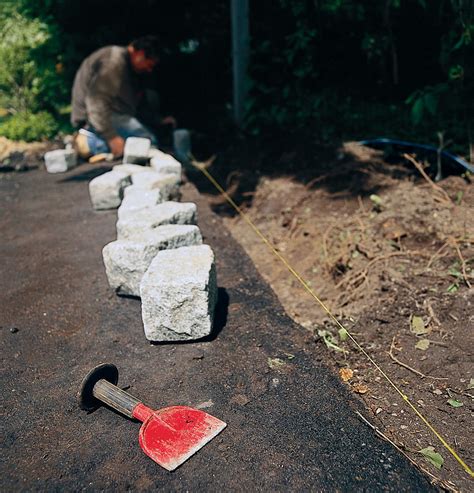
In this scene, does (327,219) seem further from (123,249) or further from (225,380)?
(225,380)

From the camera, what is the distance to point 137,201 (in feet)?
15.4

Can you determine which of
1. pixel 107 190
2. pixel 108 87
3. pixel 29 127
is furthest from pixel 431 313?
pixel 29 127

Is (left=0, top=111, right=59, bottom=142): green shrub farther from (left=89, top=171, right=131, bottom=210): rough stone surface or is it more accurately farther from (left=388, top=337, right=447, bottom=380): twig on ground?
(left=388, top=337, right=447, bottom=380): twig on ground

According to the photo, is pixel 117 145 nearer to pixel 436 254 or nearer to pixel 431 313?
pixel 436 254

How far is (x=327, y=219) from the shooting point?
5098 millimetres

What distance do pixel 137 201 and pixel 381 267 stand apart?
225 cm

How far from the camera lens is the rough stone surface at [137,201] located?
453 cm

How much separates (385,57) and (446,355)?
5.59 m

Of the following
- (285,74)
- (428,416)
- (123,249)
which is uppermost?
(285,74)

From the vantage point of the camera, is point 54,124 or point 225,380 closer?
point 225,380

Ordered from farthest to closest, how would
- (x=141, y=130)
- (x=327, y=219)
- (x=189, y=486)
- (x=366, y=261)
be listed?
1. (x=141, y=130)
2. (x=327, y=219)
3. (x=366, y=261)
4. (x=189, y=486)

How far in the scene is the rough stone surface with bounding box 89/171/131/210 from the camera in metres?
5.42

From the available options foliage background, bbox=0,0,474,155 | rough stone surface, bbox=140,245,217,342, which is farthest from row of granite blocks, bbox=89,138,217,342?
foliage background, bbox=0,0,474,155

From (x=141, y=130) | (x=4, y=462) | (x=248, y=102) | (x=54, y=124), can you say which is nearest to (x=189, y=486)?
(x=4, y=462)
